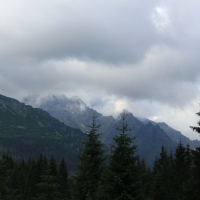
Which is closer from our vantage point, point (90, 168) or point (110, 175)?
point (110, 175)

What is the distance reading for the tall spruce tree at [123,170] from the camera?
19391mm

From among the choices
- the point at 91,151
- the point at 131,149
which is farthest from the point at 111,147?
the point at 91,151

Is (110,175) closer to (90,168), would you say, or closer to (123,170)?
(123,170)

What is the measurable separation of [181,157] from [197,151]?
29602 millimetres

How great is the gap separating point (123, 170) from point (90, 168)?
5.66m

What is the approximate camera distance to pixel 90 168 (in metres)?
25.1

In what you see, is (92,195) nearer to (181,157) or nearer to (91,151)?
(91,151)

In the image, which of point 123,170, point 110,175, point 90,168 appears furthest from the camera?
point 90,168

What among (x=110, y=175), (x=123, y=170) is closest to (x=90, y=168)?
(x=110, y=175)

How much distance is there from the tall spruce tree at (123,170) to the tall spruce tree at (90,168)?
418cm

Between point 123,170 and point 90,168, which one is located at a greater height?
point 123,170

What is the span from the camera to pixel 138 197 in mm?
19391

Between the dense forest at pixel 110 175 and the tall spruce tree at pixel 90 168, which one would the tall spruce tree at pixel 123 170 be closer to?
the dense forest at pixel 110 175

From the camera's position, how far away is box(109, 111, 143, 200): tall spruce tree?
763 inches
